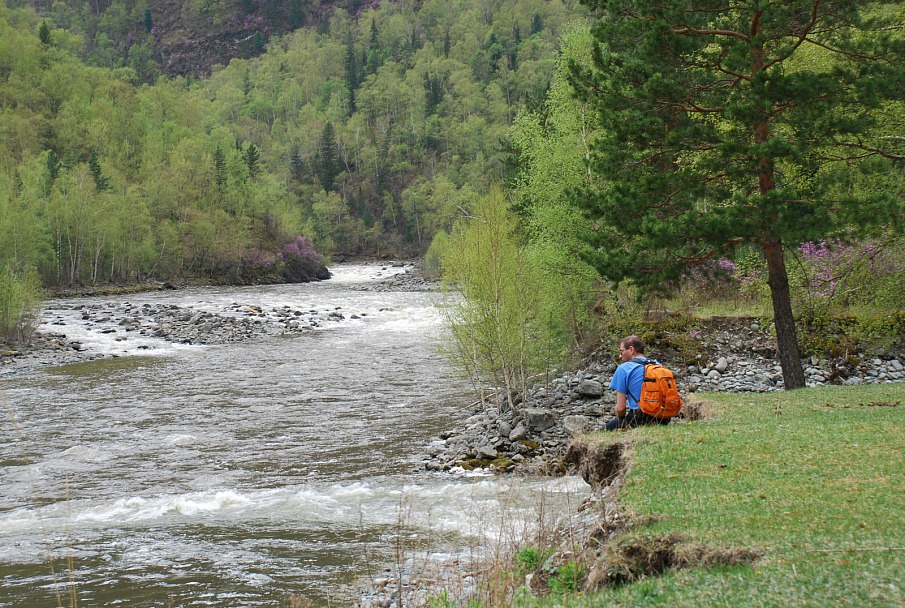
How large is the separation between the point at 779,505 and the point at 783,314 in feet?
29.4

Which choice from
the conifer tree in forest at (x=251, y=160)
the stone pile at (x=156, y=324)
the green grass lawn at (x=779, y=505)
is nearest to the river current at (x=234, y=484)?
the green grass lawn at (x=779, y=505)

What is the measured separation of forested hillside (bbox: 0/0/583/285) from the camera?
71312mm

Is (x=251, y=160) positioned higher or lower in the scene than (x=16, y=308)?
higher

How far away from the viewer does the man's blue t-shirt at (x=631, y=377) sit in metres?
11.4

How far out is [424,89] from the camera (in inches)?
6319

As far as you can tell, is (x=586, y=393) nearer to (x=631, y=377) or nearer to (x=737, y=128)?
(x=737, y=128)

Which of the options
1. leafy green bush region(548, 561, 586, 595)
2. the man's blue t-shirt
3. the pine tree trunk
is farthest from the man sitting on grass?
the pine tree trunk

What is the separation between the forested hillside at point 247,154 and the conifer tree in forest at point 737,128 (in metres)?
13.8

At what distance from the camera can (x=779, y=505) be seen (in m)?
6.98

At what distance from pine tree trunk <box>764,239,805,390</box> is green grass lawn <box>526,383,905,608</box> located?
325 centimetres

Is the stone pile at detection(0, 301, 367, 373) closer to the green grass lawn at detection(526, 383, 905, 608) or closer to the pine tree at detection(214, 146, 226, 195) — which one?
the green grass lawn at detection(526, 383, 905, 608)

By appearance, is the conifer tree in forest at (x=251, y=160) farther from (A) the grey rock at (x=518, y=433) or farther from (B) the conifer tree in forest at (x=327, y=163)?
(A) the grey rock at (x=518, y=433)

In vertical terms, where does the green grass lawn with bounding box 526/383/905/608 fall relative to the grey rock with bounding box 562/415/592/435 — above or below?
above

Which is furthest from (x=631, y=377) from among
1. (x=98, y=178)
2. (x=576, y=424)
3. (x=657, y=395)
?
(x=98, y=178)
